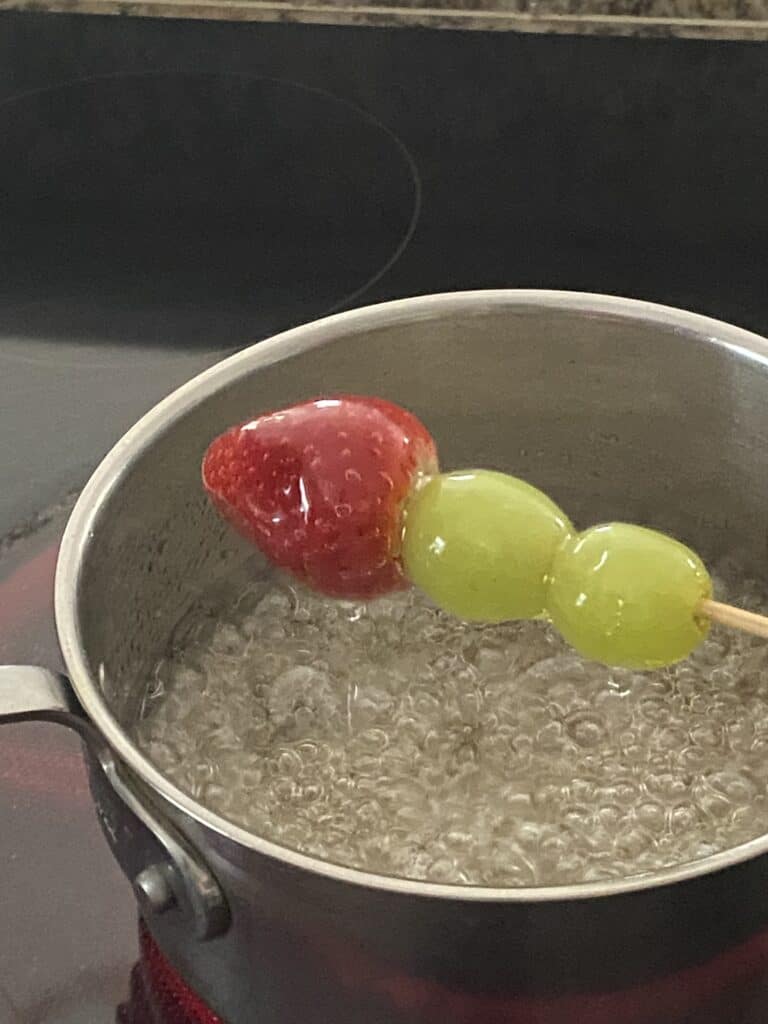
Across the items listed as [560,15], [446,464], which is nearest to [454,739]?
[446,464]

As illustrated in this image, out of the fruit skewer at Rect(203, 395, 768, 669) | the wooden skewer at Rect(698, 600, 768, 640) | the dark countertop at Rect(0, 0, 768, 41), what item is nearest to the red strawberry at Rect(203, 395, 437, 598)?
the fruit skewer at Rect(203, 395, 768, 669)

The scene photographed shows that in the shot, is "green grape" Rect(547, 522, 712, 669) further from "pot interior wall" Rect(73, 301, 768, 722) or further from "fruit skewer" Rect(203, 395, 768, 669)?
"pot interior wall" Rect(73, 301, 768, 722)

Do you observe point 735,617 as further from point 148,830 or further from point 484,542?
point 148,830

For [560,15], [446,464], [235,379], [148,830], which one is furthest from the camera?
[560,15]

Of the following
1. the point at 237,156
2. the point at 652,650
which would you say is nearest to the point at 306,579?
the point at 652,650

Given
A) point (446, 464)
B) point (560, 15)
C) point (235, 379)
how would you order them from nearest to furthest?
point (235, 379)
point (446, 464)
point (560, 15)

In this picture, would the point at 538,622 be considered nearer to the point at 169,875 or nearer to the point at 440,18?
the point at 169,875
